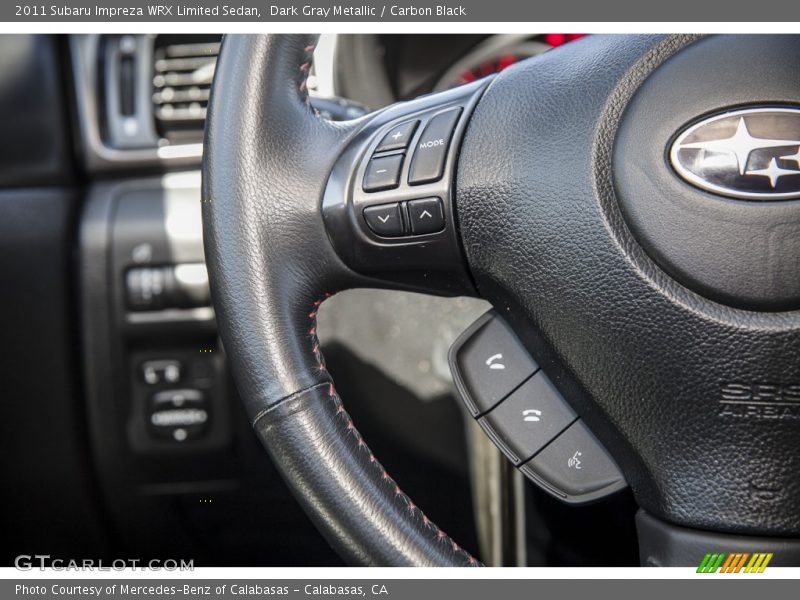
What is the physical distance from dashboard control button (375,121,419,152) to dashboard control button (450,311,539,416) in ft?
0.58

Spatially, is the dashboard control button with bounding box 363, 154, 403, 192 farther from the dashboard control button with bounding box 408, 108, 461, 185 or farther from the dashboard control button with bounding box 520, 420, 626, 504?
the dashboard control button with bounding box 520, 420, 626, 504

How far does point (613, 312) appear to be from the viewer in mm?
770

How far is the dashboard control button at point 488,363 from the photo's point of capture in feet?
2.78

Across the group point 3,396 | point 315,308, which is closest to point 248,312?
point 315,308

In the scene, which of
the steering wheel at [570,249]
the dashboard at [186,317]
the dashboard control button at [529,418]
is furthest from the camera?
the dashboard at [186,317]

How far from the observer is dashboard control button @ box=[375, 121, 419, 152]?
0.83 m

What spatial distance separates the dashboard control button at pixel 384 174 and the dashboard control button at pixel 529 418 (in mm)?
220

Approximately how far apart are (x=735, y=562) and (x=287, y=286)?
1.48 feet

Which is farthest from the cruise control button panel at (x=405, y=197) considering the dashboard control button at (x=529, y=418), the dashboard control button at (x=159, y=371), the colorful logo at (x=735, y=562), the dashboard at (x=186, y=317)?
A: the dashboard control button at (x=159, y=371)

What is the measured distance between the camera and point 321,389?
826mm

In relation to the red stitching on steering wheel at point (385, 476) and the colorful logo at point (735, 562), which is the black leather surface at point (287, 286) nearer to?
the red stitching on steering wheel at point (385, 476)

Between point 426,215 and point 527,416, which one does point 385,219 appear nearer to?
point 426,215

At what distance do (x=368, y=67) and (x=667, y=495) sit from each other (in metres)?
0.78

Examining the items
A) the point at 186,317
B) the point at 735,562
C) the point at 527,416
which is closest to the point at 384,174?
the point at 527,416
